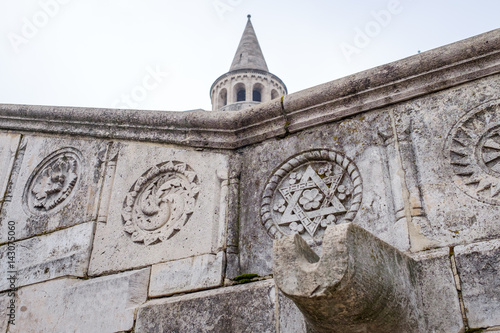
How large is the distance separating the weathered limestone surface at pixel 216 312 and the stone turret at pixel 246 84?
77.2ft

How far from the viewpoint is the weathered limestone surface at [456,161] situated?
2.92 meters

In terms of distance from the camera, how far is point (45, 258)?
4184 millimetres

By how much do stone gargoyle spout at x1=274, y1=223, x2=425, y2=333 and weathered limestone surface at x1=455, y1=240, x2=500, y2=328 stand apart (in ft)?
0.89

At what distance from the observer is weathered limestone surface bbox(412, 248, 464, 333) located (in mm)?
2652

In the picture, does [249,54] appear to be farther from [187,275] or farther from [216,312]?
[216,312]

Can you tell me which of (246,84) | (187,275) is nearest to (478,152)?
(187,275)

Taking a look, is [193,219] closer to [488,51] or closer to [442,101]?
[442,101]

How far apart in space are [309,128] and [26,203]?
2616 mm

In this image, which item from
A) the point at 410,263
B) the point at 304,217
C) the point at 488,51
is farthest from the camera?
the point at 304,217

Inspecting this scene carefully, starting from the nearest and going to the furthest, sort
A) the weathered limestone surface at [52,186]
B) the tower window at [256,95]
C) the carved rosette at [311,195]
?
the carved rosette at [311,195] → the weathered limestone surface at [52,186] → the tower window at [256,95]

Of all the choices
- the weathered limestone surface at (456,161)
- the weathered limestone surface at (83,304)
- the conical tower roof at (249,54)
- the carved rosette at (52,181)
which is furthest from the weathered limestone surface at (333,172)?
the conical tower roof at (249,54)

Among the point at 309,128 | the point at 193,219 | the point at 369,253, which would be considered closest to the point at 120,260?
the point at 193,219

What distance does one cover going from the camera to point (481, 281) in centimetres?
267

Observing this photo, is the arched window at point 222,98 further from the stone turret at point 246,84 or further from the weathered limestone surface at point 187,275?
the weathered limestone surface at point 187,275
